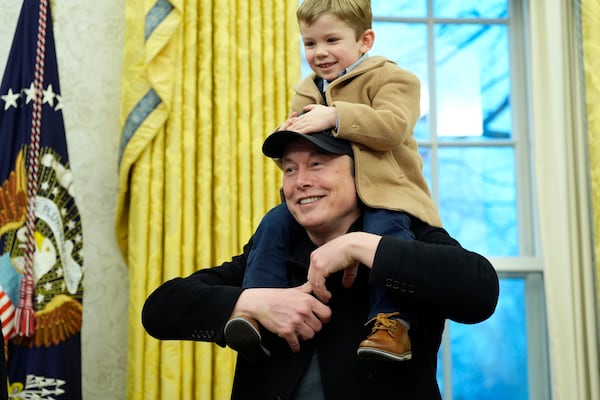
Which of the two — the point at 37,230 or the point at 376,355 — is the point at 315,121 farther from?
the point at 37,230

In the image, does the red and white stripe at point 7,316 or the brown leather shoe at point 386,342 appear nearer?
the brown leather shoe at point 386,342

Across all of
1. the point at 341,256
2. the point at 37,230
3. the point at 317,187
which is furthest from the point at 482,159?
the point at 341,256

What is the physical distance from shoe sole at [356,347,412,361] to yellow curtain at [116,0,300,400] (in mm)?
1665

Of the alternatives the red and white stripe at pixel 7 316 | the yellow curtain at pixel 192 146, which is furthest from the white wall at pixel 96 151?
the red and white stripe at pixel 7 316

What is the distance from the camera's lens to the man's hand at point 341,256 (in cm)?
157

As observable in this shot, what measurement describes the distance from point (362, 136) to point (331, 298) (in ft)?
1.25

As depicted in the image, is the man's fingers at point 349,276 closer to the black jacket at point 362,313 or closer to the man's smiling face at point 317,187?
the black jacket at point 362,313

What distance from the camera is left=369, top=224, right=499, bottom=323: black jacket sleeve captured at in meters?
1.53

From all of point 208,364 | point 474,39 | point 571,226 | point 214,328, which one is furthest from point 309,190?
point 474,39

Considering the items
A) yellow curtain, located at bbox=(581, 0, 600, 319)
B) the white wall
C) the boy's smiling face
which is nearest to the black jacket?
the boy's smiling face

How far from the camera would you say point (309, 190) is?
1725 mm

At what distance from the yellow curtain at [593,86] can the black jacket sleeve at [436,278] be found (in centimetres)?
204

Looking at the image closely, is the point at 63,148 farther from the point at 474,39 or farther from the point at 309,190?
the point at 474,39

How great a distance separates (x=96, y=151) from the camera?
3.35 meters
